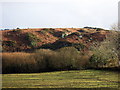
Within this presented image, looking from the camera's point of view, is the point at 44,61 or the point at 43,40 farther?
the point at 43,40

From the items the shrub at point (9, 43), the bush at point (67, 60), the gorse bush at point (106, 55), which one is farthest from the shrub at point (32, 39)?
the gorse bush at point (106, 55)

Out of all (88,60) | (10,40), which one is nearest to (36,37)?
(10,40)

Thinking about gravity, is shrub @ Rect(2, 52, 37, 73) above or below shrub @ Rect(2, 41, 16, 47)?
below

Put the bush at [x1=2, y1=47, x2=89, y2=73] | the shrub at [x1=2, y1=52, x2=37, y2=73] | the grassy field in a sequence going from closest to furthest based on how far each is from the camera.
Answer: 1. the grassy field
2. the shrub at [x1=2, y1=52, x2=37, y2=73]
3. the bush at [x1=2, y1=47, x2=89, y2=73]

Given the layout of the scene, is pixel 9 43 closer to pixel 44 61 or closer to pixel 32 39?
pixel 32 39

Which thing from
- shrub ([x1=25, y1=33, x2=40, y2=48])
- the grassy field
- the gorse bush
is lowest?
the grassy field

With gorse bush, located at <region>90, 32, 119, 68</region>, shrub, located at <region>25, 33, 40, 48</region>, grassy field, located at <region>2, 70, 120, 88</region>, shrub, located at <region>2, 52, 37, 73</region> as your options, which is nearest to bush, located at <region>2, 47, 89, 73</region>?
shrub, located at <region>2, 52, 37, 73</region>

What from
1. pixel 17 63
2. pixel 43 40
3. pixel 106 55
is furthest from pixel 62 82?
pixel 43 40

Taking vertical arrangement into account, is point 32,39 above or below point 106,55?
above

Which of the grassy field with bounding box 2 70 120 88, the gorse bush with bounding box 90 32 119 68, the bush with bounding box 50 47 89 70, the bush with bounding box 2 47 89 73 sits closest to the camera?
the grassy field with bounding box 2 70 120 88

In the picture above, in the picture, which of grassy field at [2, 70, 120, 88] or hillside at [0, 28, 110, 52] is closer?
grassy field at [2, 70, 120, 88]

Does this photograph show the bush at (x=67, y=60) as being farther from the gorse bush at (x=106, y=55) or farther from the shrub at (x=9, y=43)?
the shrub at (x=9, y=43)

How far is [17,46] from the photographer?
27234mm

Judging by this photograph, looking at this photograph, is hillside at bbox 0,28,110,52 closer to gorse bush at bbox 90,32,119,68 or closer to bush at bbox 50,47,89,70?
Answer: bush at bbox 50,47,89,70
